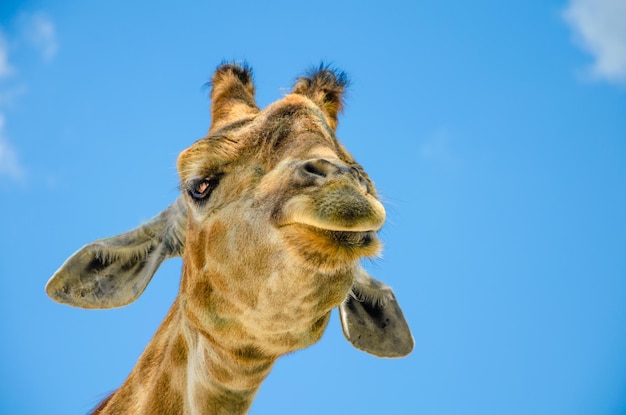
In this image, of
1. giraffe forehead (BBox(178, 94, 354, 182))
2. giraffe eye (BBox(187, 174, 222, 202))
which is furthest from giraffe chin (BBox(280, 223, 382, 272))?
giraffe eye (BBox(187, 174, 222, 202))

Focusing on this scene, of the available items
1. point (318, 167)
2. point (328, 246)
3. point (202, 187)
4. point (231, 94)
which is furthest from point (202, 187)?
point (231, 94)

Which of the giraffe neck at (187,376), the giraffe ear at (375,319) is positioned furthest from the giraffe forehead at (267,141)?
the giraffe ear at (375,319)

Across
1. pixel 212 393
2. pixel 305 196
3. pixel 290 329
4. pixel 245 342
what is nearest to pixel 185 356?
pixel 212 393

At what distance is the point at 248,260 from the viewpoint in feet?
14.8

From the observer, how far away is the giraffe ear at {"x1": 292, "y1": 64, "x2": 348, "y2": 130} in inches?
259

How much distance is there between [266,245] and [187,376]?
203cm

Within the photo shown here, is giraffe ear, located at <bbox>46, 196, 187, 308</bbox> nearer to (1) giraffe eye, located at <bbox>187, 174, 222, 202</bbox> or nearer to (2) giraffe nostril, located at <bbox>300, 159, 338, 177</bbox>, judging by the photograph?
(1) giraffe eye, located at <bbox>187, 174, 222, 202</bbox>

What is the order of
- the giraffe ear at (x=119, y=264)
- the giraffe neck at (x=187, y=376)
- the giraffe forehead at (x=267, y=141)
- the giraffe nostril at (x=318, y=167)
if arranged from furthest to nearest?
the giraffe ear at (x=119, y=264) → the giraffe neck at (x=187, y=376) → the giraffe forehead at (x=267, y=141) → the giraffe nostril at (x=318, y=167)

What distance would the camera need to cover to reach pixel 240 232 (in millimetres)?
4590

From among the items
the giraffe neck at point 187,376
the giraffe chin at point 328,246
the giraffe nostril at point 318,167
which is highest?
the giraffe nostril at point 318,167

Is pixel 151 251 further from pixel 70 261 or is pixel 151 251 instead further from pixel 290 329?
pixel 290 329

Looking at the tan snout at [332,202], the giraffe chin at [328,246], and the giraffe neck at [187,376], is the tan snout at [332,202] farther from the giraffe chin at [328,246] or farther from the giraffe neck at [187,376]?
the giraffe neck at [187,376]

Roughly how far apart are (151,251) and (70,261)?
75cm

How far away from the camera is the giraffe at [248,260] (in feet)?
12.9
